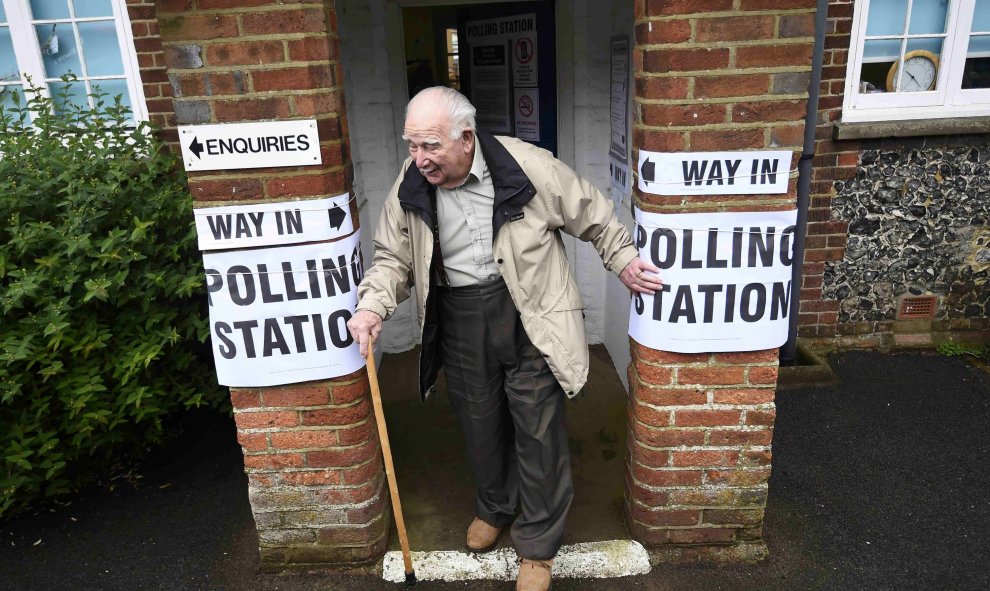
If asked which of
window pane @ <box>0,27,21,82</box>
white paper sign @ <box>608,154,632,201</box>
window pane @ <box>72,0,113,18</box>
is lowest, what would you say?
white paper sign @ <box>608,154,632,201</box>

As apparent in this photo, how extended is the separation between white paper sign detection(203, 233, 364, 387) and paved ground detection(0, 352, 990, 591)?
1.00 m

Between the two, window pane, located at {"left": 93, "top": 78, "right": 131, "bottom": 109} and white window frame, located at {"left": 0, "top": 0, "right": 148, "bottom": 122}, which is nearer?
white window frame, located at {"left": 0, "top": 0, "right": 148, "bottom": 122}

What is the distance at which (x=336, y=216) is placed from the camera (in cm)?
280

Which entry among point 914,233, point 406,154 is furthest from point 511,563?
point 914,233

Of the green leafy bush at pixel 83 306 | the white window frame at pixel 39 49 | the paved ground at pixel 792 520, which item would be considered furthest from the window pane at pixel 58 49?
the paved ground at pixel 792 520

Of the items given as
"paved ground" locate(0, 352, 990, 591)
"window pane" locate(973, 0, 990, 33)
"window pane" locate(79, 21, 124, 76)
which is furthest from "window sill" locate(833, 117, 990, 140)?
"window pane" locate(79, 21, 124, 76)

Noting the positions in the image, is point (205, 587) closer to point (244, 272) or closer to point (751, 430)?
point (244, 272)

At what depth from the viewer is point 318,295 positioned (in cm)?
283

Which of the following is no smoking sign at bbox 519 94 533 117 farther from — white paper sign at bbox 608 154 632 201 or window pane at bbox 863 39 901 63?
window pane at bbox 863 39 901 63

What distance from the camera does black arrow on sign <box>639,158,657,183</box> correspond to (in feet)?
8.92

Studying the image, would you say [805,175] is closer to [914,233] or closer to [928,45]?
[914,233]

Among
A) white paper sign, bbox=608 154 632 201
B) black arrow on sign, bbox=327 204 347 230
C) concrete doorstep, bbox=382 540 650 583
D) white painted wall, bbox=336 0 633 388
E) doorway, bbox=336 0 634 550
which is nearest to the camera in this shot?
black arrow on sign, bbox=327 204 347 230

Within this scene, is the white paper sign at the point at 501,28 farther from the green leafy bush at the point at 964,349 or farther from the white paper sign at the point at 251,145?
the green leafy bush at the point at 964,349

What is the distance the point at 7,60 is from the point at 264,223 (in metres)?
3.42
